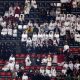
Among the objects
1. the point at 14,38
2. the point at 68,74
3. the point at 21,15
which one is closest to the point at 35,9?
the point at 21,15

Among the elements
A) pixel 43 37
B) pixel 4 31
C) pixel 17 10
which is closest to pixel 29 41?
pixel 43 37

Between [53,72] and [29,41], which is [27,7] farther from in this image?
[53,72]

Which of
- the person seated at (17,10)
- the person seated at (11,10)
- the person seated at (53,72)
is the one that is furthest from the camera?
the person seated at (11,10)

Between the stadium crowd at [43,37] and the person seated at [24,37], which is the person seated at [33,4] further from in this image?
the person seated at [24,37]

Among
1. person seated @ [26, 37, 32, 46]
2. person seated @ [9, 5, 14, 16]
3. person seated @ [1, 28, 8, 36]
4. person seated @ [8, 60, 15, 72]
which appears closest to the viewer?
person seated @ [8, 60, 15, 72]

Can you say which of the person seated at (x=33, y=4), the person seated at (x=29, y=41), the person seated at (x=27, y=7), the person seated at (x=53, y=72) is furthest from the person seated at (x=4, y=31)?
the person seated at (x=53, y=72)

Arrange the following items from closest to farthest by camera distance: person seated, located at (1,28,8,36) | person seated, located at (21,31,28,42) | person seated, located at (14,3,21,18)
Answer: person seated, located at (21,31,28,42) < person seated, located at (1,28,8,36) < person seated, located at (14,3,21,18)

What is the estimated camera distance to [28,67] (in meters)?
12.3

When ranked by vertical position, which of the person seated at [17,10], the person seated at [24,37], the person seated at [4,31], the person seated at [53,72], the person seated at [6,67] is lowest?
the person seated at [53,72]

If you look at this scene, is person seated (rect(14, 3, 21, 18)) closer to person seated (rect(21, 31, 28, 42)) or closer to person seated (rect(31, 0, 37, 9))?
person seated (rect(31, 0, 37, 9))

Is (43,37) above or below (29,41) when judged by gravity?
above

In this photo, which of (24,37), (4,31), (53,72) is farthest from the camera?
(4,31)


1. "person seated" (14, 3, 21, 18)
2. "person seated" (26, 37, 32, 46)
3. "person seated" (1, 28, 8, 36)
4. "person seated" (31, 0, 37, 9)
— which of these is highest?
"person seated" (31, 0, 37, 9)

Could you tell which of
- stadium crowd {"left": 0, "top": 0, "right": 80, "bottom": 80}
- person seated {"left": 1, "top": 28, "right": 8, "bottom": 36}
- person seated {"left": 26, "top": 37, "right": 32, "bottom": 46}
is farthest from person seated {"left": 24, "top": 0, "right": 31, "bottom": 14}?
person seated {"left": 26, "top": 37, "right": 32, "bottom": 46}
